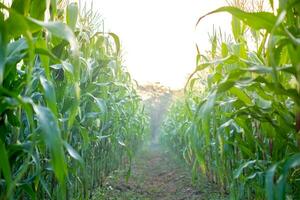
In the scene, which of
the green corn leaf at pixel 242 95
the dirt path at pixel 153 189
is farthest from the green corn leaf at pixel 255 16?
the dirt path at pixel 153 189

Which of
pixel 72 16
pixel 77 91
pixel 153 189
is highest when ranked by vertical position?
pixel 72 16

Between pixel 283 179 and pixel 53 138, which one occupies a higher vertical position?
pixel 53 138

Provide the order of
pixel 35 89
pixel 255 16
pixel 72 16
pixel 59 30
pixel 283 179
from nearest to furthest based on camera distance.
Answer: pixel 59 30 < pixel 283 179 < pixel 255 16 < pixel 72 16 < pixel 35 89

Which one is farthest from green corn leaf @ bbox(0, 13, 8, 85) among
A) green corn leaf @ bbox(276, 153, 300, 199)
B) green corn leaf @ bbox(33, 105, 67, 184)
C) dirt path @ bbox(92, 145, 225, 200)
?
dirt path @ bbox(92, 145, 225, 200)

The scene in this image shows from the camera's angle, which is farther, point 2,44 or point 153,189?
point 153,189

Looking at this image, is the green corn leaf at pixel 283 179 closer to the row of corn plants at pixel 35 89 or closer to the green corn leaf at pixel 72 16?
the row of corn plants at pixel 35 89

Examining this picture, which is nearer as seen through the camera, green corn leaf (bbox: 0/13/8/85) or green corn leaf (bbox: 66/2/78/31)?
green corn leaf (bbox: 0/13/8/85)

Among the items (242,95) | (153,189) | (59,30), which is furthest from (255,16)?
(153,189)

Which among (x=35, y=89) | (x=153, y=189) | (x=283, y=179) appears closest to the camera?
(x=283, y=179)

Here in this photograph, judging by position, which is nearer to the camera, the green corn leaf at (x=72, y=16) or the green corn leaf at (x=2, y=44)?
the green corn leaf at (x=2, y=44)

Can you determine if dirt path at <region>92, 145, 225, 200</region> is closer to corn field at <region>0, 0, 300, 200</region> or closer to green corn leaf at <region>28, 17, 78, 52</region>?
corn field at <region>0, 0, 300, 200</region>

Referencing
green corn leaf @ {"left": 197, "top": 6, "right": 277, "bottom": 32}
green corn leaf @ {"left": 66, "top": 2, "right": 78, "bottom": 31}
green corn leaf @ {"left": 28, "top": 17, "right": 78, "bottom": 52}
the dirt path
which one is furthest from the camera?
the dirt path

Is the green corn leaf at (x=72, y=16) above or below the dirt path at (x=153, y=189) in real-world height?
above

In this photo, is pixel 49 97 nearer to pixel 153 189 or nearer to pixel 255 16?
pixel 255 16
